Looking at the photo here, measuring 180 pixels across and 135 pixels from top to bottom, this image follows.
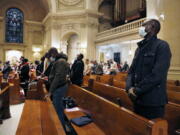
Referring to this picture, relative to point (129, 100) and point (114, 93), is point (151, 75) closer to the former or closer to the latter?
point (129, 100)

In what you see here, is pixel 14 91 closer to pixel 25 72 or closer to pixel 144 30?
pixel 25 72

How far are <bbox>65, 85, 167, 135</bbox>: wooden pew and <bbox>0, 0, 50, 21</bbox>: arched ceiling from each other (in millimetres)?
15250

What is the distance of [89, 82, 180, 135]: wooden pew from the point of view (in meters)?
1.94

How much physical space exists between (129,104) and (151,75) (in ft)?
3.94

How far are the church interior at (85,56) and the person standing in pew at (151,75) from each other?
0.14m

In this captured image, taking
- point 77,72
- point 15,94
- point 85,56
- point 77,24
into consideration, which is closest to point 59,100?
point 77,72

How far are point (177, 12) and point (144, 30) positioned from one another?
13.5ft

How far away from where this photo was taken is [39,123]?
194 centimetres

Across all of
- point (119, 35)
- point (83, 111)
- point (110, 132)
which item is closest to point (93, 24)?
point (119, 35)

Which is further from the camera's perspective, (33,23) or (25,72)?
(33,23)

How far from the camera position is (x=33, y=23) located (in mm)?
16609

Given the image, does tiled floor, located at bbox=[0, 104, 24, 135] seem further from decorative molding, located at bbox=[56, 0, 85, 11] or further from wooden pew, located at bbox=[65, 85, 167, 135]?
decorative molding, located at bbox=[56, 0, 85, 11]

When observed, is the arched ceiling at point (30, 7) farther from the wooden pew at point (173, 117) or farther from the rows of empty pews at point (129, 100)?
the wooden pew at point (173, 117)

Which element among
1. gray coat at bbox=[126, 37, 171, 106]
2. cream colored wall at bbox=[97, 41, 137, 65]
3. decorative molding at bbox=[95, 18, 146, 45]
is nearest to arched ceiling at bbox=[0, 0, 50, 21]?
decorative molding at bbox=[95, 18, 146, 45]
